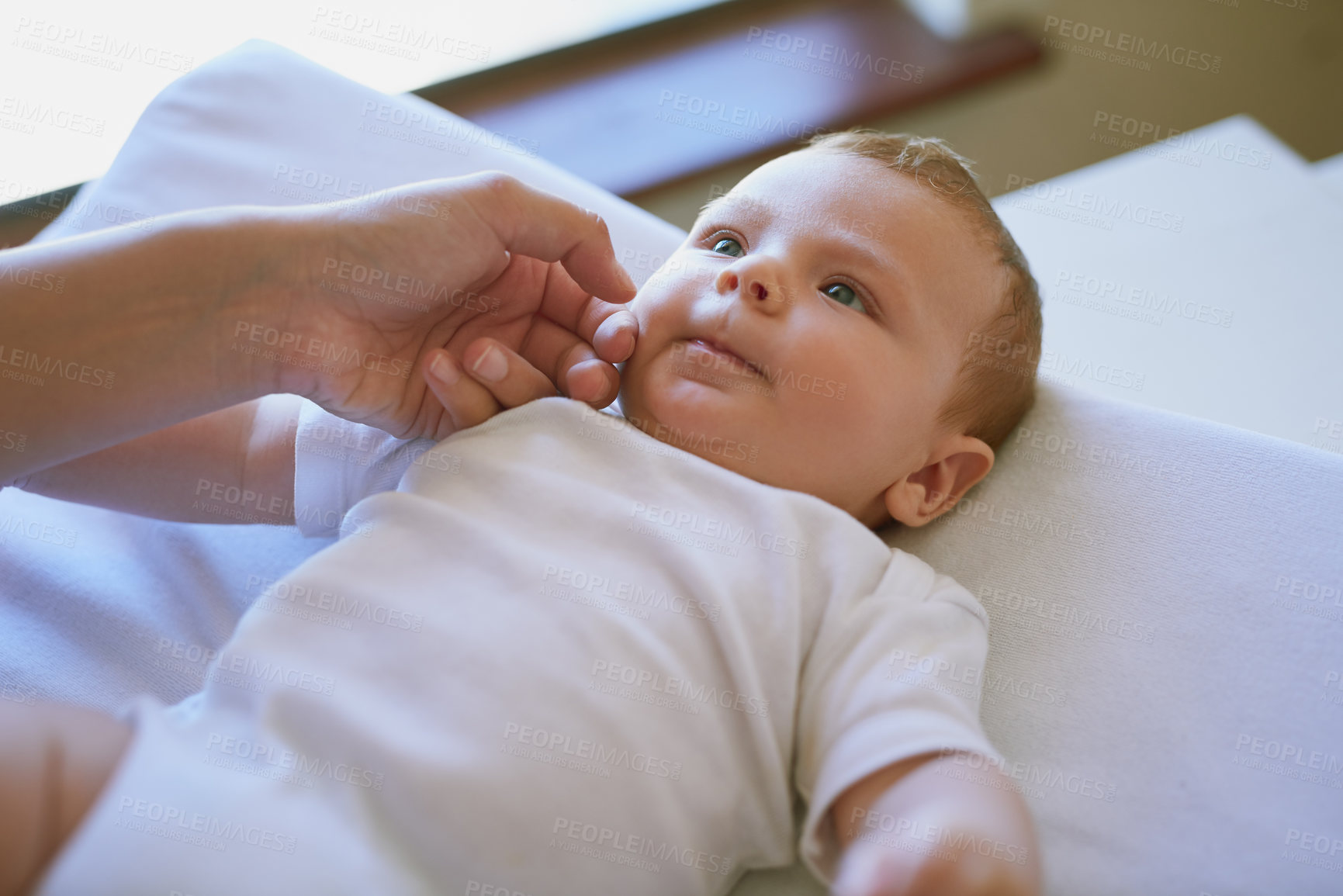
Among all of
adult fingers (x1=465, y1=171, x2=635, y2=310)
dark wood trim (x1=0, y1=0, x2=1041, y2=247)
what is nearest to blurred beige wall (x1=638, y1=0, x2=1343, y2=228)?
dark wood trim (x1=0, y1=0, x2=1041, y2=247)

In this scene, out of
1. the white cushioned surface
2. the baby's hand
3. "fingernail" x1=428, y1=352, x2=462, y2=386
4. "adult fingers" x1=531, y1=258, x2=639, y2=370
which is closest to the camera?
the baby's hand

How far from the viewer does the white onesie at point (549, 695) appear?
39.5 inches

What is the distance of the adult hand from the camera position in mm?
1252

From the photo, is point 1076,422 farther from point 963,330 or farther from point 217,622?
point 217,622

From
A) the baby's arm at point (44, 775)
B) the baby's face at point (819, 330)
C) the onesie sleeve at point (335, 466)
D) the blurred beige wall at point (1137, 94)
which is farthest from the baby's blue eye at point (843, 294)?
the blurred beige wall at point (1137, 94)

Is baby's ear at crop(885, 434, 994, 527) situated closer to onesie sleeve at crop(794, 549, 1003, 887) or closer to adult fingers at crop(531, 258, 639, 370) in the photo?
onesie sleeve at crop(794, 549, 1003, 887)

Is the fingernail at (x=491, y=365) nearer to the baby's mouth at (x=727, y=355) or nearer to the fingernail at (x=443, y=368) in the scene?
the fingernail at (x=443, y=368)

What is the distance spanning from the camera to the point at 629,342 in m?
1.30

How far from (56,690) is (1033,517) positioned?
1.28 meters

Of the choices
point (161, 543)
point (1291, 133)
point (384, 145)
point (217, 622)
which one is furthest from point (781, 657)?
point (1291, 133)

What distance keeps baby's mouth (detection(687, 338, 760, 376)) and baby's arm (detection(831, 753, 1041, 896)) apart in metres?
0.48

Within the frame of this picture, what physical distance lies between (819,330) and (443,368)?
46 centimetres

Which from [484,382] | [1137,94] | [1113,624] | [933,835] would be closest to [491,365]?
[484,382]

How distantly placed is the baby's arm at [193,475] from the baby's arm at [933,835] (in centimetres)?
85
